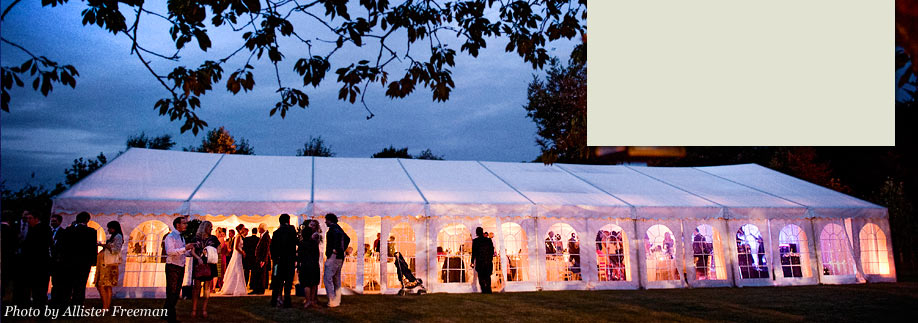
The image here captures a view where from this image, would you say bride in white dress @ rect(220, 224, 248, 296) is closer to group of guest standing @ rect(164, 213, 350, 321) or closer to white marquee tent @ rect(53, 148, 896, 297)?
group of guest standing @ rect(164, 213, 350, 321)

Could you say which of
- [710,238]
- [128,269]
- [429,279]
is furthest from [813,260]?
[128,269]

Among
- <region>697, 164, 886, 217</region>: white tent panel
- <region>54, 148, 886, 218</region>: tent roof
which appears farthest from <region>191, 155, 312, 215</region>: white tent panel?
<region>697, 164, 886, 217</region>: white tent panel

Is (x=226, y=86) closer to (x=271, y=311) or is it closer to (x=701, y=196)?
(x=271, y=311)

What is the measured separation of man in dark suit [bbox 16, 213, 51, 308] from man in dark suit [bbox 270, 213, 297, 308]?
104 inches

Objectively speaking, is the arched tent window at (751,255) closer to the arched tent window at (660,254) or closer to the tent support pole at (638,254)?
the arched tent window at (660,254)

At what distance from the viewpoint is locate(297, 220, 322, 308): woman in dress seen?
25.6 feet

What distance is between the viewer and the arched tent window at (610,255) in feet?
37.1

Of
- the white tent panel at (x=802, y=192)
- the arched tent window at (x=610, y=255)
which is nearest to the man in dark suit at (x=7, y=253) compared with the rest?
the arched tent window at (x=610, y=255)

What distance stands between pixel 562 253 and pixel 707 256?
3158mm

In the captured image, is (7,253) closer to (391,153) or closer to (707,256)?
(707,256)

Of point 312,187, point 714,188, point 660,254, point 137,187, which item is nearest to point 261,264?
point 312,187

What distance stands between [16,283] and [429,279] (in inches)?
235

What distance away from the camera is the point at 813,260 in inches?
469

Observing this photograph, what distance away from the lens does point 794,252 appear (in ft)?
39.8
